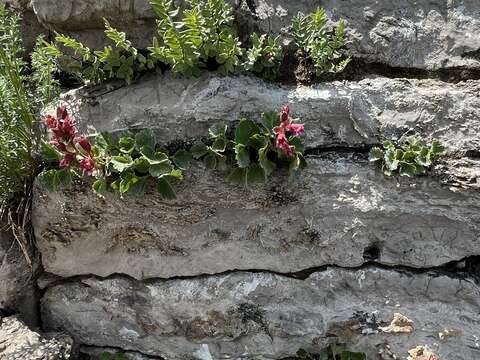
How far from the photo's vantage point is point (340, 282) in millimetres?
3123

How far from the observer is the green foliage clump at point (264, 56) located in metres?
2.92

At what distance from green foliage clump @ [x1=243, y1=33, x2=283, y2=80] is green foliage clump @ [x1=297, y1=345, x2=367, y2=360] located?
156cm

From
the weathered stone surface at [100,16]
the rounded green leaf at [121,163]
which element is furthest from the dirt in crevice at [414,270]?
the weathered stone surface at [100,16]

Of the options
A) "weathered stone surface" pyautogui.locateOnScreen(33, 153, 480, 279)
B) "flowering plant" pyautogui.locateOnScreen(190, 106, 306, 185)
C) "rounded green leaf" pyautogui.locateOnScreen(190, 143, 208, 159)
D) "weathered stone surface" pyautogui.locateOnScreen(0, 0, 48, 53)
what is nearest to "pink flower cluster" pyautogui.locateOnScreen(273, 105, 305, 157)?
"flowering plant" pyautogui.locateOnScreen(190, 106, 306, 185)

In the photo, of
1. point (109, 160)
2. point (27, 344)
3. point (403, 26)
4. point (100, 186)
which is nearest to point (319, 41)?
point (403, 26)

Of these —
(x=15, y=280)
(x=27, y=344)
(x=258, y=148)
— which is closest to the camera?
(x=258, y=148)

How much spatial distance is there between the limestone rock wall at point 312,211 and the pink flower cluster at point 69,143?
25 centimetres

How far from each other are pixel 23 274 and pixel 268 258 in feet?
4.81

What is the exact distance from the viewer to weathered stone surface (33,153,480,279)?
2977mm

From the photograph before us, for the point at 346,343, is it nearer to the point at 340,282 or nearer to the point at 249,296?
the point at 340,282

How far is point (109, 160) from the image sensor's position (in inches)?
113

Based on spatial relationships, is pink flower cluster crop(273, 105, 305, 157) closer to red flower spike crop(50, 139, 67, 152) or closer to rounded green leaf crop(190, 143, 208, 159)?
rounded green leaf crop(190, 143, 208, 159)

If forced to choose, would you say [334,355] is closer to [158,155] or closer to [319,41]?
[158,155]

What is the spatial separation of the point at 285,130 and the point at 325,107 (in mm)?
331
